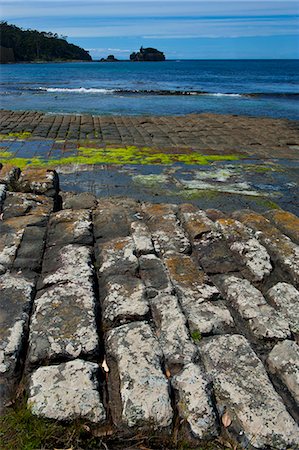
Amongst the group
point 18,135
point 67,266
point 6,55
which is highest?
point 67,266

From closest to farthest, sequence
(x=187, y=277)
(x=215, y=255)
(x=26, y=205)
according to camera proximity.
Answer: (x=187, y=277)
(x=215, y=255)
(x=26, y=205)

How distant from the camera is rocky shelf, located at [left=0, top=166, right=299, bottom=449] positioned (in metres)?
2.41

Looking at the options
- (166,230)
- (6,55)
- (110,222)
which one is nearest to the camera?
(166,230)

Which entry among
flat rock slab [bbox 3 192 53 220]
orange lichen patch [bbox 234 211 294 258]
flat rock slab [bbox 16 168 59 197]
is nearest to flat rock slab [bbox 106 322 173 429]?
orange lichen patch [bbox 234 211 294 258]

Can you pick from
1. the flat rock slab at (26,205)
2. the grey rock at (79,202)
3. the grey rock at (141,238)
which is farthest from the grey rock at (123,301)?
the grey rock at (79,202)

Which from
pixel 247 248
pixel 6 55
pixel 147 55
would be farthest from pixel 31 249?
pixel 147 55

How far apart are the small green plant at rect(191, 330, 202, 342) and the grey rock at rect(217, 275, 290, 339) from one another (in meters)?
0.42

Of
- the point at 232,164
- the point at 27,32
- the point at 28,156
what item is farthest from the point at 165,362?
the point at 27,32

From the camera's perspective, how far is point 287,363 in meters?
2.79

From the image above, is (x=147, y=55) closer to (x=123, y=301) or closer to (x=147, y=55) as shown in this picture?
(x=147, y=55)

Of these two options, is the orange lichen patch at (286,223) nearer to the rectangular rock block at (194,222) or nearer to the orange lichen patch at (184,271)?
the rectangular rock block at (194,222)

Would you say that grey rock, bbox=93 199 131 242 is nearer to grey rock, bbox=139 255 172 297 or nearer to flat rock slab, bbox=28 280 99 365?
grey rock, bbox=139 255 172 297

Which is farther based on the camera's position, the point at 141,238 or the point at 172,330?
the point at 141,238

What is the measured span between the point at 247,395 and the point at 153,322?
2.88 feet
